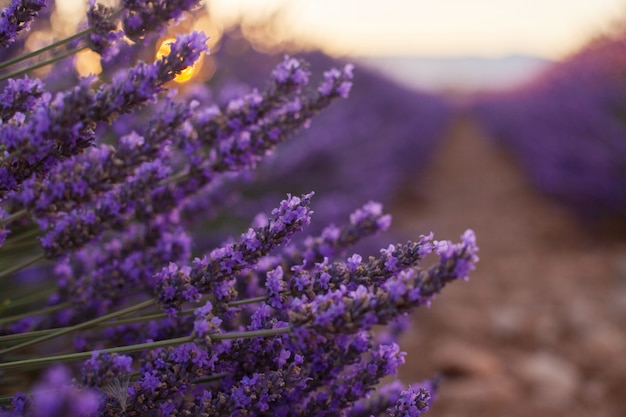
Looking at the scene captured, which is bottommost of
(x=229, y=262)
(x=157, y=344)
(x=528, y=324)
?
(x=157, y=344)

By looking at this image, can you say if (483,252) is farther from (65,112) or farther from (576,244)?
(65,112)

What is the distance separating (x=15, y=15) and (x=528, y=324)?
2.93m

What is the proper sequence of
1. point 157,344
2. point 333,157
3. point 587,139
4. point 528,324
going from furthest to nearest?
point 587,139, point 333,157, point 528,324, point 157,344

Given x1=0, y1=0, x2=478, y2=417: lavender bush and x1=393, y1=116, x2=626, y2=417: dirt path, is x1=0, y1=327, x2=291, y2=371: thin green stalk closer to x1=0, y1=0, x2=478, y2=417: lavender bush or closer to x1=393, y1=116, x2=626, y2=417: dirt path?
x1=0, y1=0, x2=478, y2=417: lavender bush

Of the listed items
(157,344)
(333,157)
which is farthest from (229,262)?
(333,157)

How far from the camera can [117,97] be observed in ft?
3.48

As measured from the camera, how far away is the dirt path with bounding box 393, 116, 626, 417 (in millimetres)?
2643

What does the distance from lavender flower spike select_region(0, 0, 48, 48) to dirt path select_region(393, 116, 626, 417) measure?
196cm

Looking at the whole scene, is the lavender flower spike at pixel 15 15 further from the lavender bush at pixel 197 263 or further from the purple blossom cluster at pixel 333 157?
the purple blossom cluster at pixel 333 157

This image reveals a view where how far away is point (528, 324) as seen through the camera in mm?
3436

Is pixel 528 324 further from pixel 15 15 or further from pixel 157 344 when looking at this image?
pixel 15 15

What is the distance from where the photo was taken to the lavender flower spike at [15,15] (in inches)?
44.8

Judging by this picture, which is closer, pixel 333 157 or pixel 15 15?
pixel 15 15

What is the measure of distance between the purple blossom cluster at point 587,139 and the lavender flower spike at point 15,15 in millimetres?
4929
